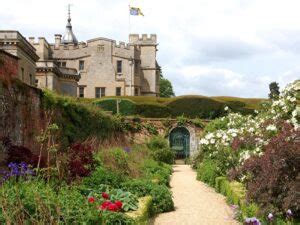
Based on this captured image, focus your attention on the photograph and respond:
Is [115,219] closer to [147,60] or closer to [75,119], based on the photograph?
[75,119]

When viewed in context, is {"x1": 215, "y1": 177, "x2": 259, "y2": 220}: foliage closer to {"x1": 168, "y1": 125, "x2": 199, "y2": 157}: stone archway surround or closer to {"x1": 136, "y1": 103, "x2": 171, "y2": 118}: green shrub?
{"x1": 168, "y1": 125, "x2": 199, "y2": 157}: stone archway surround

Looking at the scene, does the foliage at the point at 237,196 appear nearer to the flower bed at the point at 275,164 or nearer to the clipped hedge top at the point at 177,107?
the flower bed at the point at 275,164

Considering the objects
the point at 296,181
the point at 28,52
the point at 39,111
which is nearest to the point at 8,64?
the point at 39,111

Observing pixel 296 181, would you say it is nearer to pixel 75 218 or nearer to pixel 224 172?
pixel 75 218

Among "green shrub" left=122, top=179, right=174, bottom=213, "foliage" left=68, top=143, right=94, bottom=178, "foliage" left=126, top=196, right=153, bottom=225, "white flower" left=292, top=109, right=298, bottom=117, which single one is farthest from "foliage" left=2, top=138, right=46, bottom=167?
"white flower" left=292, top=109, right=298, bottom=117

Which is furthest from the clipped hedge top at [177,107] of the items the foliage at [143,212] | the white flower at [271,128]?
the foliage at [143,212]

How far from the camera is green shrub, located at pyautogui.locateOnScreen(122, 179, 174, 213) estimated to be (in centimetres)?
1030

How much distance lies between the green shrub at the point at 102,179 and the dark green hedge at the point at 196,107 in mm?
24884

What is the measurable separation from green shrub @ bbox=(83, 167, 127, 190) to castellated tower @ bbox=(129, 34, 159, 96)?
45.2 m

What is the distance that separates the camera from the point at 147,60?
56344 millimetres

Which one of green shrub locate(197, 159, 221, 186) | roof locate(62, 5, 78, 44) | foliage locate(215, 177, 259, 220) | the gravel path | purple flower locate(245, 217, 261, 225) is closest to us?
purple flower locate(245, 217, 261, 225)

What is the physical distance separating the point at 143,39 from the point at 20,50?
2674 cm

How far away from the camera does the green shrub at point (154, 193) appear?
10304 millimetres

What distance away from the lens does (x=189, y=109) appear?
35.7 m
